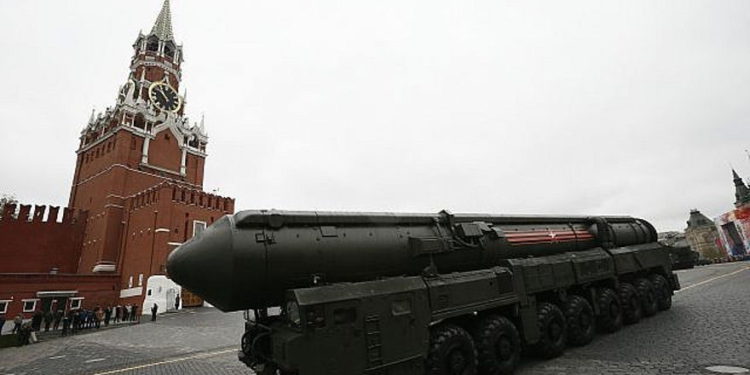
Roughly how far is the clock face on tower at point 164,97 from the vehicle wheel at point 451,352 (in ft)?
182

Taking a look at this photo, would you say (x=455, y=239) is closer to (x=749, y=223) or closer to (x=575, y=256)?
(x=575, y=256)

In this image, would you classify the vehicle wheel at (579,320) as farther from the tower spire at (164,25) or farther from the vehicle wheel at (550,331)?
the tower spire at (164,25)

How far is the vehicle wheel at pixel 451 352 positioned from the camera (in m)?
6.19

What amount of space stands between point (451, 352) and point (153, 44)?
218ft

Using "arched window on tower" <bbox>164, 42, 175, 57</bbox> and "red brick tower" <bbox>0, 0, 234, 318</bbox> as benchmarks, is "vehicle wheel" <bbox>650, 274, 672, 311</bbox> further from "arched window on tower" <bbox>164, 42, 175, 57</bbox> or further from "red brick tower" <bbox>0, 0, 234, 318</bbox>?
"arched window on tower" <bbox>164, 42, 175, 57</bbox>

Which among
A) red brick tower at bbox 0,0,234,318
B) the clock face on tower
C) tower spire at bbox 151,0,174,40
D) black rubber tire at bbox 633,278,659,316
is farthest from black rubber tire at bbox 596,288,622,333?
tower spire at bbox 151,0,174,40

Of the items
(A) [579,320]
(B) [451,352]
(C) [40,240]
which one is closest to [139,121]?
(C) [40,240]

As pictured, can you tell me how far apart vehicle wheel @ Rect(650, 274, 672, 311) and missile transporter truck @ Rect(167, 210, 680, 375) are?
15.7ft

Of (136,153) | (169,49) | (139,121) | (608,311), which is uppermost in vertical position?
(169,49)

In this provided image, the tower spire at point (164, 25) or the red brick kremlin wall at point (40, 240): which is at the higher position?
the tower spire at point (164, 25)

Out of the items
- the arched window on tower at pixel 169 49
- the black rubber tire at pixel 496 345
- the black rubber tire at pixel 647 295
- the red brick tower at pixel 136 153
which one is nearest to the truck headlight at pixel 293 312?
the black rubber tire at pixel 496 345

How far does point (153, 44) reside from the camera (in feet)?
185

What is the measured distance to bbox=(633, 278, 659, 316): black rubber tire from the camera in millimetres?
11828

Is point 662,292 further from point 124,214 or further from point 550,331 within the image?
point 124,214
